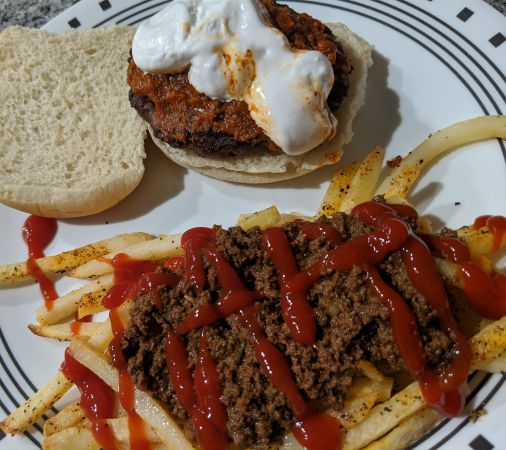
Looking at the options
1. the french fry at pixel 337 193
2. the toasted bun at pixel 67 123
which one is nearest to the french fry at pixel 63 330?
the toasted bun at pixel 67 123

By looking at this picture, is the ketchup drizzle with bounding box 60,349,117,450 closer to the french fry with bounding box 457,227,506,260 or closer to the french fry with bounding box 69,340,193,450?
the french fry with bounding box 69,340,193,450

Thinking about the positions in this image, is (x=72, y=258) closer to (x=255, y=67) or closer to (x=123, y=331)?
(x=123, y=331)

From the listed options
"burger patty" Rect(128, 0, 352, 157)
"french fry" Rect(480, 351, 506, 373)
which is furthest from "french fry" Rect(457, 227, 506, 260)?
"burger patty" Rect(128, 0, 352, 157)

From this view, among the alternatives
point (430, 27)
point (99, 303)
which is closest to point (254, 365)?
point (99, 303)

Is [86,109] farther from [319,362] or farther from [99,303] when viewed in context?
[319,362]

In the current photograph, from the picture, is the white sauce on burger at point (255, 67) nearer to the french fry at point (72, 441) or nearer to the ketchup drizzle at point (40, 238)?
the ketchup drizzle at point (40, 238)

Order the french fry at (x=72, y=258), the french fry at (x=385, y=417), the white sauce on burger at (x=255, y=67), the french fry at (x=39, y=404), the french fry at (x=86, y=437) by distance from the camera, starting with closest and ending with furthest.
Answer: the french fry at (x=385, y=417) → the french fry at (x=86, y=437) → the french fry at (x=39, y=404) → the white sauce on burger at (x=255, y=67) → the french fry at (x=72, y=258)
